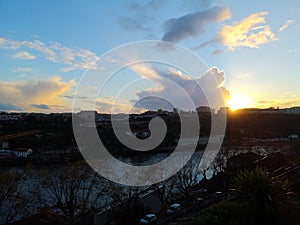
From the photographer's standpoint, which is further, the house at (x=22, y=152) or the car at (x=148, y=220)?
the house at (x=22, y=152)

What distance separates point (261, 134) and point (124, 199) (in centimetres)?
3170

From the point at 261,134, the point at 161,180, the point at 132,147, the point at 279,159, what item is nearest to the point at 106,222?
the point at 161,180

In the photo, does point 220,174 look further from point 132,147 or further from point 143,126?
point 143,126

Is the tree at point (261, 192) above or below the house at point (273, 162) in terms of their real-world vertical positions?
above

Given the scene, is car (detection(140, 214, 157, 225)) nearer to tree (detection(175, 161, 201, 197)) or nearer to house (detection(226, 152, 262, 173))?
tree (detection(175, 161, 201, 197))

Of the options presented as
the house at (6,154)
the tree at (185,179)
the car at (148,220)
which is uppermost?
the house at (6,154)

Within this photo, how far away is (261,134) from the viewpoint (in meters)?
39.4

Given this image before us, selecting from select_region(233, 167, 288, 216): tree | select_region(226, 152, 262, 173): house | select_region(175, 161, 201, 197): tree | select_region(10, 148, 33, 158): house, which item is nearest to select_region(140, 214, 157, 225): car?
select_region(175, 161, 201, 197): tree

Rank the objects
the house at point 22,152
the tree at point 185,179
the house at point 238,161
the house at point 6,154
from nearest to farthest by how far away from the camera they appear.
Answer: the tree at point 185,179 → the house at point 238,161 → the house at point 6,154 → the house at point 22,152

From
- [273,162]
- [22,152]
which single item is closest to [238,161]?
[273,162]

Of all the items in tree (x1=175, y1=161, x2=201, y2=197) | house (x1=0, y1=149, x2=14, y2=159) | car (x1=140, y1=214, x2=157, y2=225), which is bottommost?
car (x1=140, y1=214, x2=157, y2=225)

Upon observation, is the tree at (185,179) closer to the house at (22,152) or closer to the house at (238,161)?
the house at (238,161)

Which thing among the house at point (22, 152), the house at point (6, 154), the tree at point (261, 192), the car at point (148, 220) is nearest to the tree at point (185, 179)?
the car at point (148, 220)

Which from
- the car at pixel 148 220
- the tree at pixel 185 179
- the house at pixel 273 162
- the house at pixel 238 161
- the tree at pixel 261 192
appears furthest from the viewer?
the house at pixel 238 161
